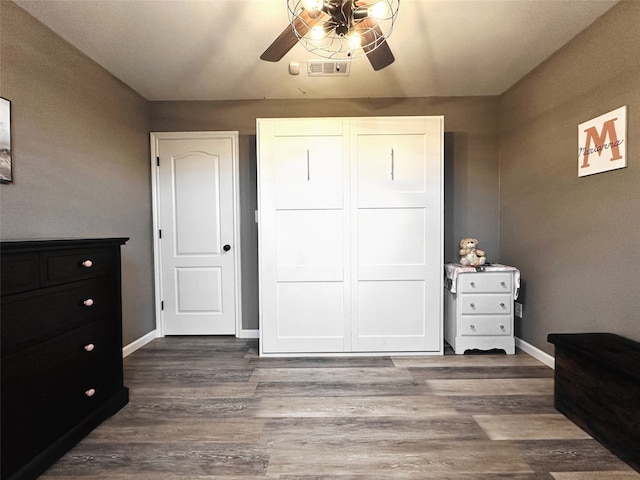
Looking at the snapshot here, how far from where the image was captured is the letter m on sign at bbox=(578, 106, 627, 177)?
1873 mm

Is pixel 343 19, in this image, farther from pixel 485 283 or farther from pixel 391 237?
pixel 485 283

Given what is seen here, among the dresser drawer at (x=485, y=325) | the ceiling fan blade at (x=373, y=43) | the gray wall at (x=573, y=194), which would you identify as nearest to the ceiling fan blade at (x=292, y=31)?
the ceiling fan blade at (x=373, y=43)

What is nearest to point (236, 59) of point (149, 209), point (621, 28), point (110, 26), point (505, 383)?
point (110, 26)

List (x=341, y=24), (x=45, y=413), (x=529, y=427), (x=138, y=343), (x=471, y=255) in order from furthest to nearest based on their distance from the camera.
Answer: (x=138, y=343) → (x=471, y=255) → (x=529, y=427) → (x=341, y=24) → (x=45, y=413)

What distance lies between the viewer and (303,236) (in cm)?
274

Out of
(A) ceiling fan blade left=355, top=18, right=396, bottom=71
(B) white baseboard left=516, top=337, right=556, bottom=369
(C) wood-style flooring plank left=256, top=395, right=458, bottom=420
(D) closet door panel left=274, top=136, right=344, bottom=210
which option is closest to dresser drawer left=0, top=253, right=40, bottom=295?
(C) wood-style flooring plank left=256, top=395, right=458, bottom=420

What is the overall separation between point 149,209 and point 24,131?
1.37 meters

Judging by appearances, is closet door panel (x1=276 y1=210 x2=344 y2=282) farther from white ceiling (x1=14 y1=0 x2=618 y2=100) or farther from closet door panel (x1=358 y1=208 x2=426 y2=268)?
white ceiling (x1=14 y1=0 x2=618 y2=100)

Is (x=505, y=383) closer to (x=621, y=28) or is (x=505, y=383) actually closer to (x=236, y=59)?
(x=621, y=28)

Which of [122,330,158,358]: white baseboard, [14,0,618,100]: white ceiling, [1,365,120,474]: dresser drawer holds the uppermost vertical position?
[14,0,618,100]: white ceiling

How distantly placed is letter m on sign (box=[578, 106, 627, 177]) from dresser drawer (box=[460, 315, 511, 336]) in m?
1.36

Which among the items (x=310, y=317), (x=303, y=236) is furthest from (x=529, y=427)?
(x=303, y=236)

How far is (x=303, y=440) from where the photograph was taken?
1.66 metres

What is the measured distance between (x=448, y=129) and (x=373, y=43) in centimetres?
186
